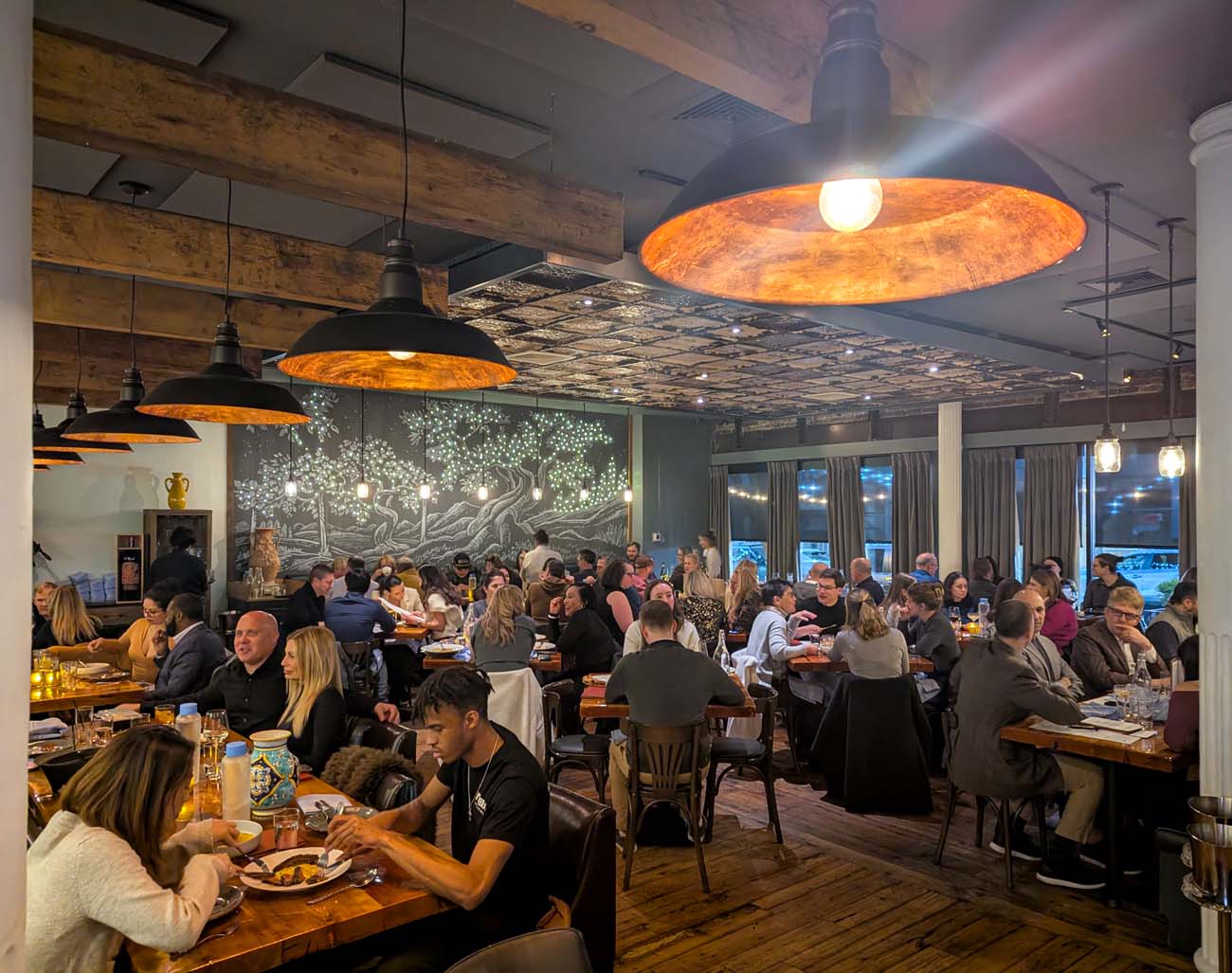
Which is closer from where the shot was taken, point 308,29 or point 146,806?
point 146,806

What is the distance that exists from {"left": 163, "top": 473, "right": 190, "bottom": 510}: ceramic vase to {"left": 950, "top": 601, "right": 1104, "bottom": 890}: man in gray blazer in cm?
930

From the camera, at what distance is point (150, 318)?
6195 mm

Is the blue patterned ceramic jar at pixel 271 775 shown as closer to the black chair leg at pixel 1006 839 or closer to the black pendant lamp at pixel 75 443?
the black pendant lamp at pixel 75 443

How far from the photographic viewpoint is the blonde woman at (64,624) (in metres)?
6.59

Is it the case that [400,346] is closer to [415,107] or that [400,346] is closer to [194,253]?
[415,107]

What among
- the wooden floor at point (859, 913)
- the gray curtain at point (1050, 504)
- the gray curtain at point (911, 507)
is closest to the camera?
the wooden floor at point (859, 913)

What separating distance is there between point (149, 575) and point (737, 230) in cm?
1007

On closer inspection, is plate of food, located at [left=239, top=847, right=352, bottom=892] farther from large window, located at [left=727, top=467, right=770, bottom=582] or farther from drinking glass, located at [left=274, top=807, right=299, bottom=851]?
large window, located at [left=727, top=467, right=770, bottom=582]

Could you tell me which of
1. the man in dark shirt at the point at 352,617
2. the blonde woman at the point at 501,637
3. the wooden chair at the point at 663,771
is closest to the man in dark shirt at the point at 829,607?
the blonde woman at the point at 501,637

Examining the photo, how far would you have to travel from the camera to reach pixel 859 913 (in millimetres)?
4020

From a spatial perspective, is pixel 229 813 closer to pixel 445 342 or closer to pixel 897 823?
pixel 445 342

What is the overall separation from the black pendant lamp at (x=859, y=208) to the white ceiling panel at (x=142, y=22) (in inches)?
114

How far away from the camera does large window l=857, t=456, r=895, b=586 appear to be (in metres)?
13.7

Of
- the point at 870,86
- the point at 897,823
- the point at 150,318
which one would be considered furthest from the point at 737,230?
the point at 150,318
